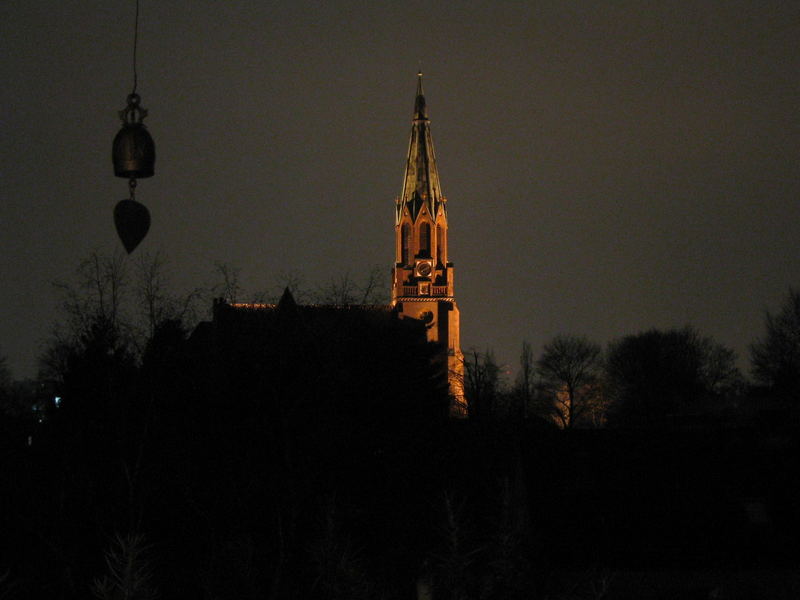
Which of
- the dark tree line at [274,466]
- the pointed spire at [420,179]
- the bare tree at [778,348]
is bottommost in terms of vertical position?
the dark tree line at [274,466]

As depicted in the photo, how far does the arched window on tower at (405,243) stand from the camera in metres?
110

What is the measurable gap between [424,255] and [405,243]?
2.40 meters

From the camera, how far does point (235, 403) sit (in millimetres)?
25969

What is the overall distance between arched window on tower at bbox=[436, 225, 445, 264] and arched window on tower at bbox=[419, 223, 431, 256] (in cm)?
86

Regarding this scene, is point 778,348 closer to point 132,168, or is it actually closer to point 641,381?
point 641,381

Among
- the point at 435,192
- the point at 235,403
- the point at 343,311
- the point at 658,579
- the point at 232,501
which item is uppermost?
the point at 435,192

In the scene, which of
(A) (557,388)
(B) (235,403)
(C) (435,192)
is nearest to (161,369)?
(B) (235,403)

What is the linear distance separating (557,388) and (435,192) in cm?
2230

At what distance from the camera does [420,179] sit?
364ft

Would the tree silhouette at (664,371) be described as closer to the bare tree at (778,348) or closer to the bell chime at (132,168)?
the bare tree at (778,348)

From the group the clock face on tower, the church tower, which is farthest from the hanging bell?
the clock face on tower

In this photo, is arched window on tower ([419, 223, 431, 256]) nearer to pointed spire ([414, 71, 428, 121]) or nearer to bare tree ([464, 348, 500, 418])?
pointed spire ([414, 71, 428, 121])

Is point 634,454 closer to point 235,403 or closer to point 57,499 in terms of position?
point 235,403

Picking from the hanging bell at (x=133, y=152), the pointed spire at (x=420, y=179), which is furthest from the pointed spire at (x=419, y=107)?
the hanging bell at (x=133, y=152)
